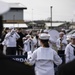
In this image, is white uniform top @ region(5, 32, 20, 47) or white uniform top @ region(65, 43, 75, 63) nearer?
white uniform top @ region(65, 43, 75, 63)

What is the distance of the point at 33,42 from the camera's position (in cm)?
1595

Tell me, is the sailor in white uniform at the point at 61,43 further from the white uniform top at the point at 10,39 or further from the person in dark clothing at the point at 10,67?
the person in dark clothing at the point at 10,67

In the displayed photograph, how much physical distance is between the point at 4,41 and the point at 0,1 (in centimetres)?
1382

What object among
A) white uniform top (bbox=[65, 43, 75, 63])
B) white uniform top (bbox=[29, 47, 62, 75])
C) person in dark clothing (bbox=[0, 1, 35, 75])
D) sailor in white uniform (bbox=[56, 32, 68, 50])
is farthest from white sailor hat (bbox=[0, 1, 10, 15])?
sailor in white uniform (bbox=[56, 32, 68, 50])

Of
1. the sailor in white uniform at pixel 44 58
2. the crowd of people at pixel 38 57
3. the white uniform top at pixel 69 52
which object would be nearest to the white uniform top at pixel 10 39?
the crowd of people at pixel 38 57

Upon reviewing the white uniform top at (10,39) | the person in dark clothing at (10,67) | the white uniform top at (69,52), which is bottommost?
the white uniform top at (10,39)

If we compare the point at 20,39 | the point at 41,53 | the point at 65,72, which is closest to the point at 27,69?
the point at 65,72

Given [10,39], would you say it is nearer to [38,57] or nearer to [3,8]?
[38,57]

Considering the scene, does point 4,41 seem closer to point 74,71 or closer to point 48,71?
point 48,71

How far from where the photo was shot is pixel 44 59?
7430 mm

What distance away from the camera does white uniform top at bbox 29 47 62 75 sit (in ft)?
24.4

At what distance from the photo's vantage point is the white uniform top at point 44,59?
743 centimetres

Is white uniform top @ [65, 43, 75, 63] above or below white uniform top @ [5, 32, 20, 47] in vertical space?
above

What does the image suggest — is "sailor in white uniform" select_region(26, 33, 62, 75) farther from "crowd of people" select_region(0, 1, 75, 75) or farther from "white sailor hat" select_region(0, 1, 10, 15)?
"white sailor hat" select_region(0, 1, 10, 15)
